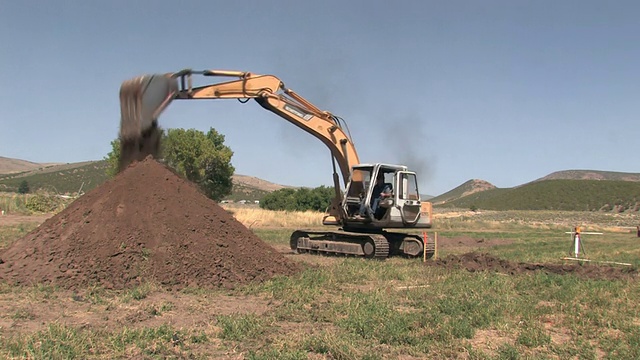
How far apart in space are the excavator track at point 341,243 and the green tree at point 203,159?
87.0 feet

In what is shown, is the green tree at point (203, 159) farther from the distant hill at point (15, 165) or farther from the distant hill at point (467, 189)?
the distant hill at point (467, 189)

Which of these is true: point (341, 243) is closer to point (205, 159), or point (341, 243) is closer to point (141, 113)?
point (141, 113)

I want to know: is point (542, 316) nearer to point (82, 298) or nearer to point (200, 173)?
point (82, 298)

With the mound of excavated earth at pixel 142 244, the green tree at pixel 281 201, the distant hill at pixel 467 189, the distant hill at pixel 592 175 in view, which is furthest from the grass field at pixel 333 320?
the distant hill at pixel 467 189

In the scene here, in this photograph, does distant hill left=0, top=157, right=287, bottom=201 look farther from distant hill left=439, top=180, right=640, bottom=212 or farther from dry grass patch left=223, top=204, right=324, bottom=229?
distant hill left=439, top=180, right=640, bottom=212

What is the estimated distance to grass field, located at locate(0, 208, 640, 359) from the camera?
6.29m

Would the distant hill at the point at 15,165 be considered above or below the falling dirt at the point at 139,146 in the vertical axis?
above

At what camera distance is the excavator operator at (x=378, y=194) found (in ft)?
53.6

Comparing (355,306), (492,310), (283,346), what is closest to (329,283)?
(355,306)

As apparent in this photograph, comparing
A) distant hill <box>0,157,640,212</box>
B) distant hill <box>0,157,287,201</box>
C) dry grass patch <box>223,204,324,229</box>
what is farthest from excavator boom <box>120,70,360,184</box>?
distant hill <box>0,157,640,212</box>

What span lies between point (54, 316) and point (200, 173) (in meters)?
39.6

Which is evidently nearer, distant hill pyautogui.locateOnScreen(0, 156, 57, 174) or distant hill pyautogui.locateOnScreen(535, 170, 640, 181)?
distant hill pyautogui.locateOnScreen(0, 156, 57, 174)

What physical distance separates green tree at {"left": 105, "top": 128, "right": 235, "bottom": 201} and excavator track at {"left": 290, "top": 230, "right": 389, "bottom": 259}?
87.0 feet

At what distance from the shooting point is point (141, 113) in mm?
13000
